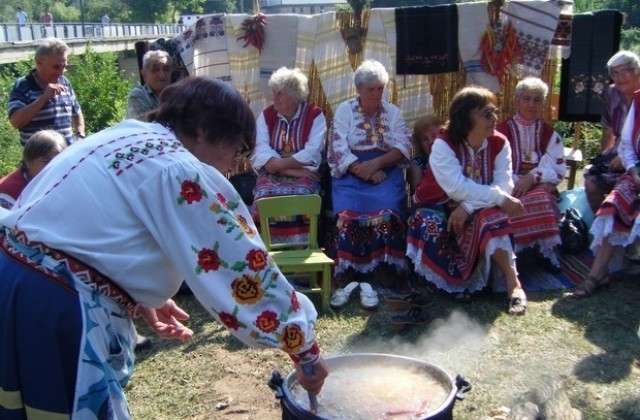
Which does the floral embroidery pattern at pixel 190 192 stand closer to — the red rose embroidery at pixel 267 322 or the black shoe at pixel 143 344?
the red rose embroidery at pixel 267 322

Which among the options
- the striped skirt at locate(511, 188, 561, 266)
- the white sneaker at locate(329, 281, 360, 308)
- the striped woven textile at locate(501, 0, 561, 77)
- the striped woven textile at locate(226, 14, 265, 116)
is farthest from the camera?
the striped woven textile at locate(226, 14, 265, 116)

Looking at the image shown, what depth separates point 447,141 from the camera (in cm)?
522

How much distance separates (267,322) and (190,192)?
432 millimetres

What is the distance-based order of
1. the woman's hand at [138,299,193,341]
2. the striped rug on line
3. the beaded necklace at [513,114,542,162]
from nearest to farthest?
the woman's hand at [138,299,193,341], the striped rug on line, the beaded necklace at [513,114,542,162]

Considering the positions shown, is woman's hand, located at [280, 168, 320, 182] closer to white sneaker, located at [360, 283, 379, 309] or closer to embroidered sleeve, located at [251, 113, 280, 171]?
embroidered sleeve, located at [251, 113, 280, 171]

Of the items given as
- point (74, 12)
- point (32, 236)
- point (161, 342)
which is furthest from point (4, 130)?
point (74, 12)

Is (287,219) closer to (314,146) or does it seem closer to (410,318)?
(314,146)

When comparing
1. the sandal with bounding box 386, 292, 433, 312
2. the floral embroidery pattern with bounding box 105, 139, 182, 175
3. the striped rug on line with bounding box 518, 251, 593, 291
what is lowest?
the striped rug on line with bounding box 518, 251, 593, 291

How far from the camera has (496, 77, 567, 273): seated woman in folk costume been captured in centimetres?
562

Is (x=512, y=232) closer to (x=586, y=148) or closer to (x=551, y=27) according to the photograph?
(x=551, y=27)

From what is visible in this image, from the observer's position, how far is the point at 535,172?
5750mm

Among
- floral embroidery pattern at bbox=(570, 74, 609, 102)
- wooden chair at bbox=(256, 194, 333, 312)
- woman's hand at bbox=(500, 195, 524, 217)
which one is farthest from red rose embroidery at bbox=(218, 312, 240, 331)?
floral embroidery pattern at bbox=(570, 74, 609, 102)

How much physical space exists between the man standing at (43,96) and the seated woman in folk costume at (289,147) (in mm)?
1578

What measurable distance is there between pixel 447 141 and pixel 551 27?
1850 millimetres
